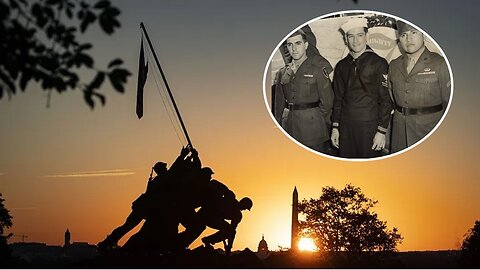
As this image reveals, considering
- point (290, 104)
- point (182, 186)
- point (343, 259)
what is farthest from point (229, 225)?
point (343, 259)

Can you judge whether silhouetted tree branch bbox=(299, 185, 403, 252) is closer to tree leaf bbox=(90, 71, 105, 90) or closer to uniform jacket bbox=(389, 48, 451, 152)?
uniform jacket bbox=(389, 48, 451, 152)

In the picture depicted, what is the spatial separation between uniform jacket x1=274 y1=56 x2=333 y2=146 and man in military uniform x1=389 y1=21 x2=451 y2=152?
197cm

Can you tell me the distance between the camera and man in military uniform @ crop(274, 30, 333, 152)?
986 inches

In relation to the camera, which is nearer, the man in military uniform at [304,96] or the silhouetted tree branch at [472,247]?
the man in military uniform at [304,96]

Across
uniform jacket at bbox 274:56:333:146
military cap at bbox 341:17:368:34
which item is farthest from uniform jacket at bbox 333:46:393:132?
military cap at bbox 341:17:368:34

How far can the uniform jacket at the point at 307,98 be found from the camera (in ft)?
82.0

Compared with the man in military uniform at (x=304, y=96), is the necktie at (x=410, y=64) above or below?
above

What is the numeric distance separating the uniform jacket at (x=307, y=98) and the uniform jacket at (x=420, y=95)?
2029mm

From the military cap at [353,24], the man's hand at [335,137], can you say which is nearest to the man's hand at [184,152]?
the man's hand at [335,137]

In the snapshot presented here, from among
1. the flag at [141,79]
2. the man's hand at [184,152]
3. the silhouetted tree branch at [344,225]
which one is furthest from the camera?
the silhouetted tree branch at [344,225]

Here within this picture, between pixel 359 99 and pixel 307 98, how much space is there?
2212mm

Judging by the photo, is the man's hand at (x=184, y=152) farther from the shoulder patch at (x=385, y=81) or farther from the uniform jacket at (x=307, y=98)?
the shoulder patch at (x=385, y=81)

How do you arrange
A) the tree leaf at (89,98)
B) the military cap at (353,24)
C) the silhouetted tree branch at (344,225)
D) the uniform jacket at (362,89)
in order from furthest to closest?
the silhouetted tree branch at (344,225), the uniform jacket at (362,89), the military cap at (353,24), the tree leaf at (89,98)

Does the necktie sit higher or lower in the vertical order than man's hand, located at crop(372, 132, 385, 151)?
higher
